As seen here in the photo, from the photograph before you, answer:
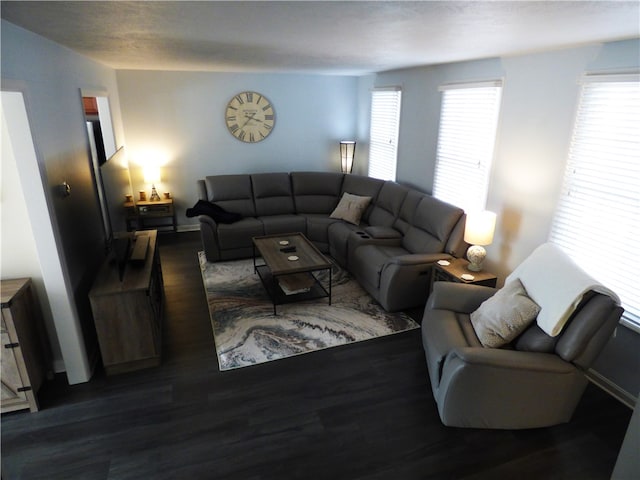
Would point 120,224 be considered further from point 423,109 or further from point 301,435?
point 423,109

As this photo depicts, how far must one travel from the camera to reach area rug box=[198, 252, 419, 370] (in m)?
3.22

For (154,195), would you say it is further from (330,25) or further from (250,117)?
(330,25)

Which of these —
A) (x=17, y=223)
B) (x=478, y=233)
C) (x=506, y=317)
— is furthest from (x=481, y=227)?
(x=17, y=223)

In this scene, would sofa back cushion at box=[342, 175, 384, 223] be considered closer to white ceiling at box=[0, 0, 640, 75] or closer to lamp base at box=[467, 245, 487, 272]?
lamp base at box=[467, 245, 487, 272]

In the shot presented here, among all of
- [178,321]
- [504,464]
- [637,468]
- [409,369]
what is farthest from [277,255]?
[637,468]

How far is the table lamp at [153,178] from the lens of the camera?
5703 mm

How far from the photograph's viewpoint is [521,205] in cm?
334

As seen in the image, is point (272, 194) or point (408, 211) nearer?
point (408, 211)

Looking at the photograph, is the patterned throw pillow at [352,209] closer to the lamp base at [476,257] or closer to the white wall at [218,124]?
the white wall at [218,124]

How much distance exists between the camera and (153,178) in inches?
226

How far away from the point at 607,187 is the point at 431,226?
65.7 inches

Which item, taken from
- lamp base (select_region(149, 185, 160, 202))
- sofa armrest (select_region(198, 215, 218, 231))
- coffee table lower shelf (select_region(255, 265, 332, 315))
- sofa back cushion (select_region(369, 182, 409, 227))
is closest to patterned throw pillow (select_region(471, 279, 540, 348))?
coffee table lower shelf (select_region(255, 265, 332, 315))

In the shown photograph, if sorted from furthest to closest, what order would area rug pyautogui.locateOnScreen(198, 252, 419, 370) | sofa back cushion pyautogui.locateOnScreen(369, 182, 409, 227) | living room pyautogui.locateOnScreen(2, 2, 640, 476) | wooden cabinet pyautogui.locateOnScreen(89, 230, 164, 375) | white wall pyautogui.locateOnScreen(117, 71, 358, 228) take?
white wall pyautogui.locateOnScreen(117, 71, 358, 228)
sofa back cushion pyautogui.locateOnScreen(369, 182, 409, 227)
area rug pyautogui.locateOnScreen(198, 252, 419, 370)
wooden cabinet pyautogui.locateOnScreen(89, 230, 164, 375)
living room pyautogui.locateOnScreen(2, 2, 640, 476)

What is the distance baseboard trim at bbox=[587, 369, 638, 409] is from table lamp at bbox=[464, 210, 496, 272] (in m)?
1.16
